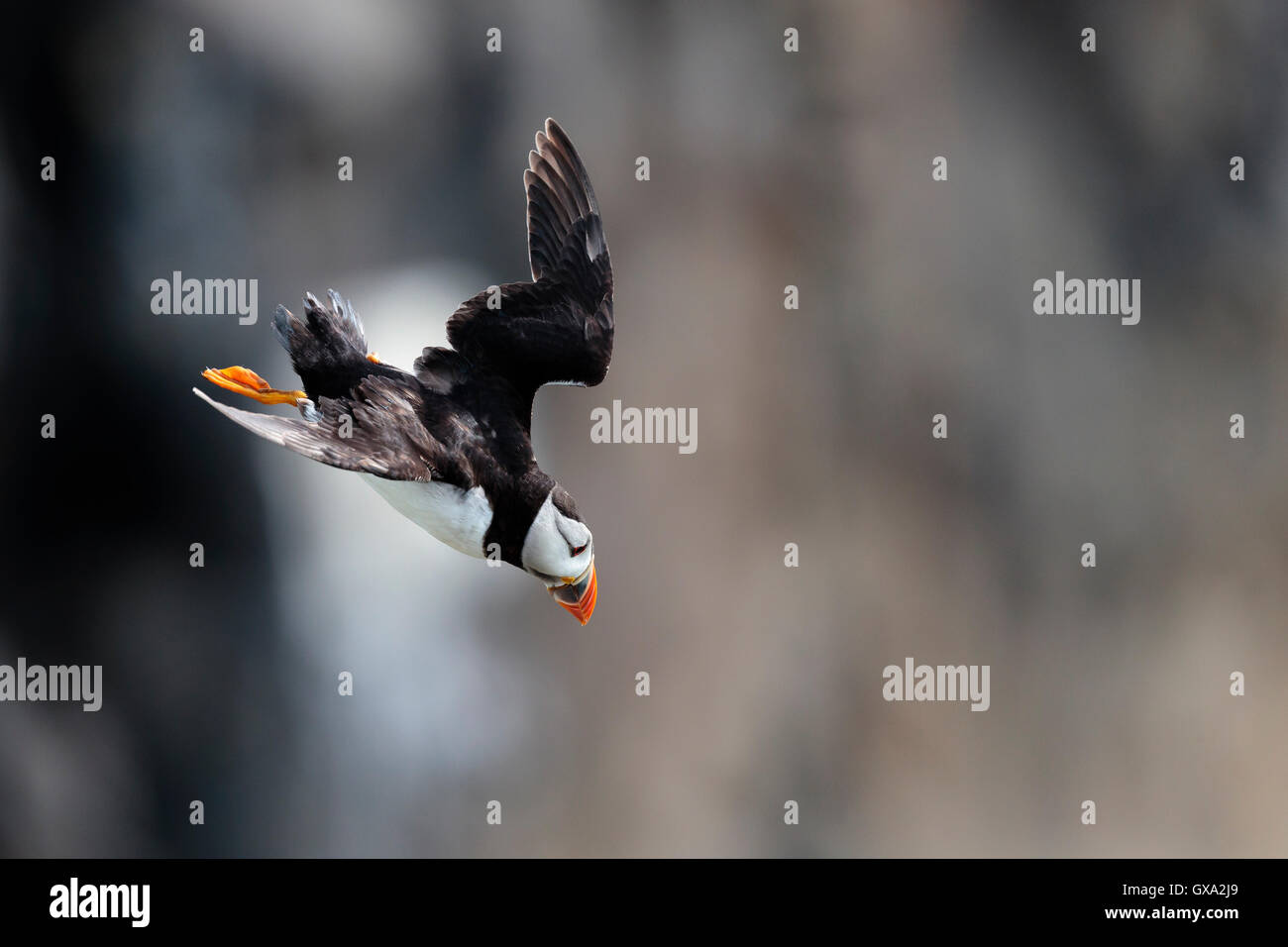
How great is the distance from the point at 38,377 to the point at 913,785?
375cm

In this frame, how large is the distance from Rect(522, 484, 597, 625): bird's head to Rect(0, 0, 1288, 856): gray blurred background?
6.58 feet

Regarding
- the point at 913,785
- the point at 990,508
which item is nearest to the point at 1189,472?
the point at 990,508

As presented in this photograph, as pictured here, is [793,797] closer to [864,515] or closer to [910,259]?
[864,515]

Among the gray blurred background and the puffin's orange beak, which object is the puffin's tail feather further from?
the gray blurred background

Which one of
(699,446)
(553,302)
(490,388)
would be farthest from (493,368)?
(699,446)

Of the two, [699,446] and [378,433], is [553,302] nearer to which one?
[378,433]

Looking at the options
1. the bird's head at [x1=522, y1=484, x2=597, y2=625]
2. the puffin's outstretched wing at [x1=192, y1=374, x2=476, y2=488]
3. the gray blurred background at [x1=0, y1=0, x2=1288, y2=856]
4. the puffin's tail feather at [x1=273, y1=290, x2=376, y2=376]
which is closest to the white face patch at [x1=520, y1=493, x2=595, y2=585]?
the bird's head at [x1=522, y1=484, x2=597, y2=625]

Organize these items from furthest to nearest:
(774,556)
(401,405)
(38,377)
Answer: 1. (774,556)
2. (38,377)
3. (401,405)

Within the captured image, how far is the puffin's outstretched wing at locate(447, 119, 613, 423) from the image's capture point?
7.36 feet

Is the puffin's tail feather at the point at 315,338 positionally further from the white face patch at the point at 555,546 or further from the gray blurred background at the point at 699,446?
the gray blurred background at the point at 699,446

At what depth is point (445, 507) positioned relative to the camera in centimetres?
203

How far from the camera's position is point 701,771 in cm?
454

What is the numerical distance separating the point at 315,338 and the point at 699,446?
2662mm

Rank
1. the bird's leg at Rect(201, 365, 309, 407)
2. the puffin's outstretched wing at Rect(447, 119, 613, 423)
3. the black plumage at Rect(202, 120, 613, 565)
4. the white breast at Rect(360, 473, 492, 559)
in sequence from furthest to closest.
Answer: the puffin's outstretched wing at Rect(447, 119, 613, 423) → the bird's leg at Rect(201, 365, 309, 407) → the white breast at Rect(360, 473, 492, 559) → the black plumage at Rect(202, 120, 613, 565)
